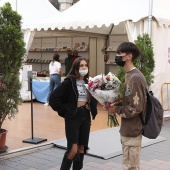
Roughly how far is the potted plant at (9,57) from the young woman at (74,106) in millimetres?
1707

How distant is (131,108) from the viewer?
10.6 feet

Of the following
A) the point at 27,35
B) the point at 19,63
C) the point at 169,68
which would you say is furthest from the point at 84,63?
the point at 27,35

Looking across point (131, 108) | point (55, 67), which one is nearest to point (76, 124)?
point (131, 108)

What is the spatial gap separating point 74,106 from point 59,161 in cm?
157

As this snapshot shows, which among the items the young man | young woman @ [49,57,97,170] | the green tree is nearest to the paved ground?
young woman @ [49,57,97,170]

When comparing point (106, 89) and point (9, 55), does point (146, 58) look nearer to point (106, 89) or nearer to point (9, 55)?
point (9, 55)

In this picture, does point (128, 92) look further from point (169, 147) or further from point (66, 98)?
point (169, 147)

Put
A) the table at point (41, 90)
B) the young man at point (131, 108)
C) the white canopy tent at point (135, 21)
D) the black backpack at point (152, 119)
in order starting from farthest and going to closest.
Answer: the table at point (41, 90) < the white canopy tent at point (135, 21) < the black backpack at point (152, 119) < the young man at point (131, 108)

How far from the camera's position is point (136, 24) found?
9148 millimetres

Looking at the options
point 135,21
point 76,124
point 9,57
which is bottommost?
point 76,124

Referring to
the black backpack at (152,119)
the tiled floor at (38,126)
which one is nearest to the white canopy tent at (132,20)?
the tiled floor at (38,126)

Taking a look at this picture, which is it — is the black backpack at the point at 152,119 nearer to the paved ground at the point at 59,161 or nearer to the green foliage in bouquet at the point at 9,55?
the paved ground at the point at 59,161

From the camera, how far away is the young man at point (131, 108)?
323cm

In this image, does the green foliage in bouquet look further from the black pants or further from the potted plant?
the black pants
